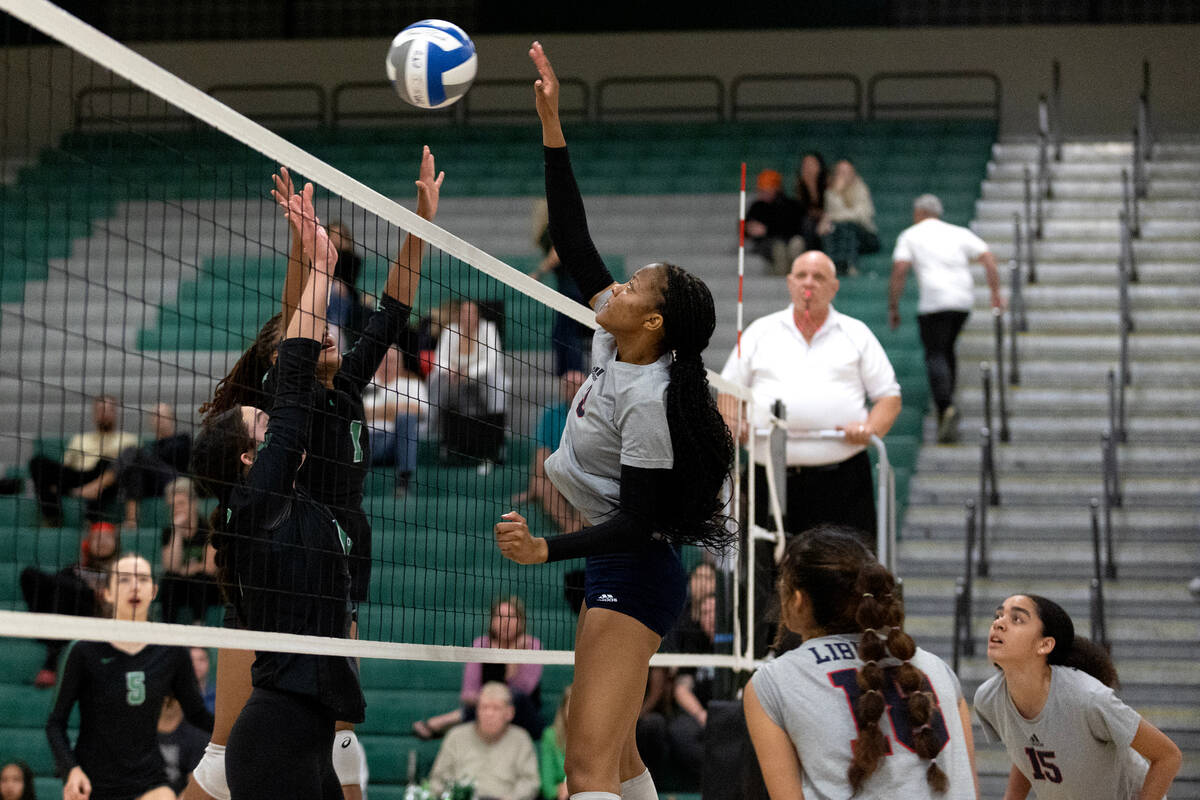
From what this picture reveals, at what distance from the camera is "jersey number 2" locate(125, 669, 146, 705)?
6.42 meters

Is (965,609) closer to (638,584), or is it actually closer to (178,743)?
(178,743)

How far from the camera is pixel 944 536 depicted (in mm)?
10727

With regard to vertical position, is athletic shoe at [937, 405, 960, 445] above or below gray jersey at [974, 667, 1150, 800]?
above

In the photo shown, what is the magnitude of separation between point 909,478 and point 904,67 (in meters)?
8.20

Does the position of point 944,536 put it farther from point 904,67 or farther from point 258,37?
point 258,37

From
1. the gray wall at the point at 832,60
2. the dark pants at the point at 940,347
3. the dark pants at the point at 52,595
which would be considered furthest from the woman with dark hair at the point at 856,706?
the gray wall at the point at 832,60

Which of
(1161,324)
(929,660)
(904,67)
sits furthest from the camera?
(904,67)

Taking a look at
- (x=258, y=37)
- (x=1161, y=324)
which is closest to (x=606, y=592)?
(x=1161, y=324)

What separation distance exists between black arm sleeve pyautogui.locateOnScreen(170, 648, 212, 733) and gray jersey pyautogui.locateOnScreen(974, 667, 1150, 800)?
11.3 feet

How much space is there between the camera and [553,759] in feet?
29.6

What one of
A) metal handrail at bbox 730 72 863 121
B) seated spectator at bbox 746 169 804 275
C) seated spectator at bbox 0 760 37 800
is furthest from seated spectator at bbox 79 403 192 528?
metal handrail at bbox 730 72 863 121

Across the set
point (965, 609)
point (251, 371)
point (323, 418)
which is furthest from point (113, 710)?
point (965, 609)

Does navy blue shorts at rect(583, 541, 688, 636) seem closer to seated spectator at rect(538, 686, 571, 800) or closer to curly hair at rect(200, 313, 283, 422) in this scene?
curly hair at rect(200, 313, 283, 422)

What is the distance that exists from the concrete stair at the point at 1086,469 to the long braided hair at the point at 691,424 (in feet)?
→ 17.0
